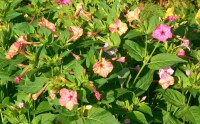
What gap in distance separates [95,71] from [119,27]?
37 cm

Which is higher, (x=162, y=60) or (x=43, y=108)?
(x=162, y=60)

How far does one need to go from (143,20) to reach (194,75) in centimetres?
42

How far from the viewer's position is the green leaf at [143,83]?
2146 millimetres

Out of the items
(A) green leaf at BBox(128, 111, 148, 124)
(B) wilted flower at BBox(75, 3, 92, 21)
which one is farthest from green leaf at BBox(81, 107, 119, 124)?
(B) wilted flower at BBox(75, 3, 92, 21)

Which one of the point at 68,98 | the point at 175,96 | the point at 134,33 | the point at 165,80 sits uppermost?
the point at 134,33

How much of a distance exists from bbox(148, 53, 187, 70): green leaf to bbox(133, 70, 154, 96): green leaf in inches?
2.4

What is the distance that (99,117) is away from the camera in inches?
73.8

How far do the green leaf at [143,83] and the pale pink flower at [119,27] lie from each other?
255mm

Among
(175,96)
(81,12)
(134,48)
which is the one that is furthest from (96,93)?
(81,12)

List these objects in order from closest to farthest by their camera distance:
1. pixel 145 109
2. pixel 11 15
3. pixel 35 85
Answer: pixel 35 85
pixel 145 109
pixel 11 15

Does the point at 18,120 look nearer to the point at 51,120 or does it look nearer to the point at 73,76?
the point at 51,120

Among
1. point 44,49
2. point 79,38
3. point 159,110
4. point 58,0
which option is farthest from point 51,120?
point 58,0

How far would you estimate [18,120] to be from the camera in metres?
2.05

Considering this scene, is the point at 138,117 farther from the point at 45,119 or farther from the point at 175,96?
the point at 45,119
